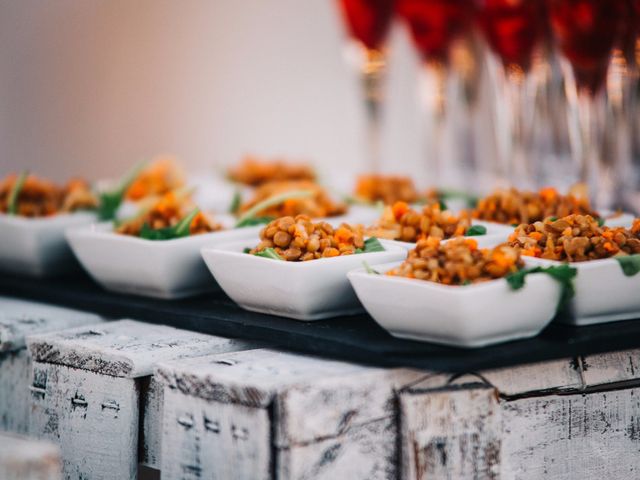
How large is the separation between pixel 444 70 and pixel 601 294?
1178mm

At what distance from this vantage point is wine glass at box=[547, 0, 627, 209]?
5.33 ft

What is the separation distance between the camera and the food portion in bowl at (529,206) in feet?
4.89

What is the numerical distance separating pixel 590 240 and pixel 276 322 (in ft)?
1.33

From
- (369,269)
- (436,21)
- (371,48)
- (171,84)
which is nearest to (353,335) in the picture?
(369,269)

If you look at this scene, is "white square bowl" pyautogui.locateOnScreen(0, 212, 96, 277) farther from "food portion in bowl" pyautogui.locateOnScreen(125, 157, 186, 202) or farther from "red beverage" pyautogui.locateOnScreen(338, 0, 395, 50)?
"red beverage" pyautogui.locateOnScreen(338, 0, 395, 50)

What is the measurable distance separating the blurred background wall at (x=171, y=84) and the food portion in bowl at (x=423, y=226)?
337cm

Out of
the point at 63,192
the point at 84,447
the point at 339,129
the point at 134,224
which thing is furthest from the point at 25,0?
the point at 84,447

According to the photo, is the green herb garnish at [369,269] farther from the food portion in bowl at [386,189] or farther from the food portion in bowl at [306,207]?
the food portion in bowl at [386,189]

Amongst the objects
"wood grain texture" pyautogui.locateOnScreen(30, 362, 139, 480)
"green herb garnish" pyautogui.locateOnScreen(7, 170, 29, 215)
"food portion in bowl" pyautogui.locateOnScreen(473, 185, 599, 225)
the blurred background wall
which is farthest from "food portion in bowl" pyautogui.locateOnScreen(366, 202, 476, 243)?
the blurred background wall

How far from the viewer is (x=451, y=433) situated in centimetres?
113

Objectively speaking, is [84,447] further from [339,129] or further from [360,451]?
[339,129]

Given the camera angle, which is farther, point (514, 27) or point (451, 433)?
point (514, 27)

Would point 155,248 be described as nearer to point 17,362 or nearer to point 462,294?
point 17,362

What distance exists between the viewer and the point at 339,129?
16.3 ft
